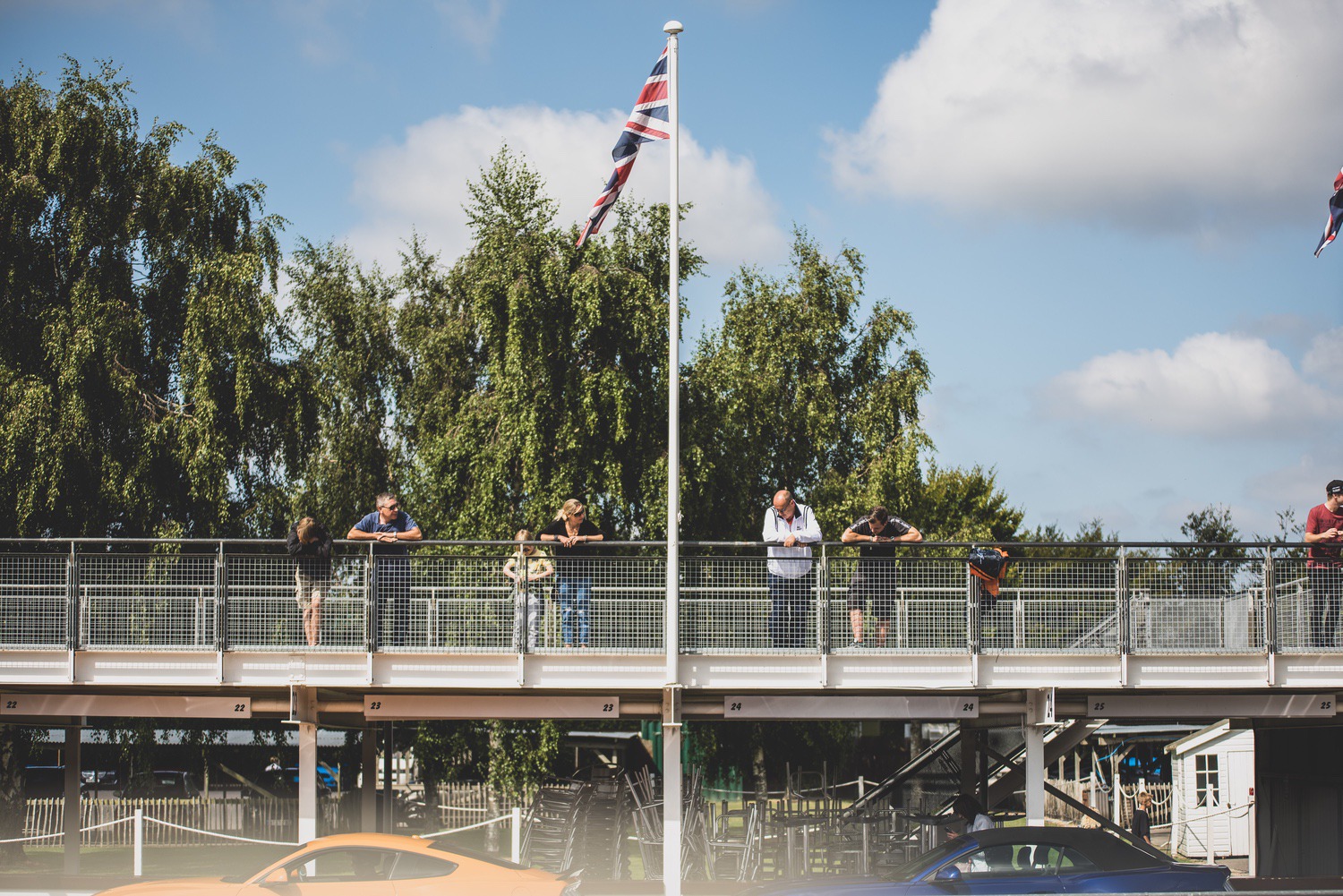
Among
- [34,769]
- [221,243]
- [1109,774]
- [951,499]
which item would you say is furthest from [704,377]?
[34,769]

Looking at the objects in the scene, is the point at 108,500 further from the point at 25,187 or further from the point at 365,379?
the point at 365,379

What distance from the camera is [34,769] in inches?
1984

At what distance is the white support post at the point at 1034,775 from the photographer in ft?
57.6

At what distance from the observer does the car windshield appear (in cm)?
1439

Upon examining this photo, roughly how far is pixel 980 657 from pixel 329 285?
23.7m

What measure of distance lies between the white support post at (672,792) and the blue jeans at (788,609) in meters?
1.41

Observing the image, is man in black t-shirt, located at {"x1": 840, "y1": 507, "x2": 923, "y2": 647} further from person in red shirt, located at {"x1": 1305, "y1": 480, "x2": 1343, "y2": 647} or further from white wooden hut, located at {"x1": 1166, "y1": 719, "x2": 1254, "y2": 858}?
white wooden hut, located at {"x1": 1166, "y1": 719, "x2": 1254, "y2": 858}

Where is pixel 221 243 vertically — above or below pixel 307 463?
above

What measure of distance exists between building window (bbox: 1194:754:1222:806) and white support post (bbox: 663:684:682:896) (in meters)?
25.2

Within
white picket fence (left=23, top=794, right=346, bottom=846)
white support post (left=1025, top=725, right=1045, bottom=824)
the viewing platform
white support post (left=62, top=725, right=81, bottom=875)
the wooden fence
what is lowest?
white picket fence (left=23, top=794, right=346, bottom=846)

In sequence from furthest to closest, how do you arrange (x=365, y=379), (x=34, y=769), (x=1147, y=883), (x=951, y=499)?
(x=951, y=499) < (x=34, y=769) < (x=365, y=379) < (x=1147, y=883)

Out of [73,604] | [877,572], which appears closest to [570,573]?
[877,572]

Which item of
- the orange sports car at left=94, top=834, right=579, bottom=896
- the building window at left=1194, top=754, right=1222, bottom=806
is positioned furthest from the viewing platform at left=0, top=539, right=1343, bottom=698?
the building window at left=1194, top=754, right=1222, bottom=806

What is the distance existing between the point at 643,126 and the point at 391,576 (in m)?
6.70
